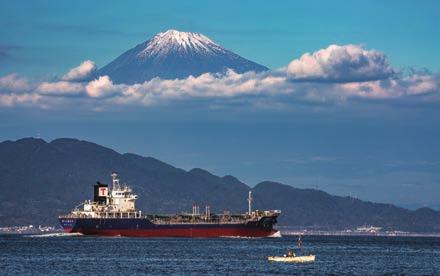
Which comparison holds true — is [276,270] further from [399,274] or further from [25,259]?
[25,259]

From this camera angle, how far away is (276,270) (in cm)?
Result: 11612

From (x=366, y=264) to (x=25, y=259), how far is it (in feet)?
133

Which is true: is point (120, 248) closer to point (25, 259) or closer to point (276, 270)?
point (25, 259)

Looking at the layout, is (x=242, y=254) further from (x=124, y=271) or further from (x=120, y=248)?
(x=124, y=271)

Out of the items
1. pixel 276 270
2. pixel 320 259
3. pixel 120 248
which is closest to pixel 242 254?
pixel 320 259

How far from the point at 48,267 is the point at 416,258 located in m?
56.9

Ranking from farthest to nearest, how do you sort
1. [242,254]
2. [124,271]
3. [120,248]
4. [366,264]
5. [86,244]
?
[86,244] < [120,248] < [242,254] < [366,264] < [124,271]

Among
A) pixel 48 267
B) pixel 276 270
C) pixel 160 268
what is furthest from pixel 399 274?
pixel 48 267

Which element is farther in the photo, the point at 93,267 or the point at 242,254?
the point at 242,254

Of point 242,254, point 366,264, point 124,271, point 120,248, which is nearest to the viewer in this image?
point 124,271

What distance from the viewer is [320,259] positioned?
142 m

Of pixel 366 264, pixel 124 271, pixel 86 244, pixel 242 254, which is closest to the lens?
pixel 124 271

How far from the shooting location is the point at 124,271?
375 ft

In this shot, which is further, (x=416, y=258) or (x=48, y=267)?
(x=416, y=258)
